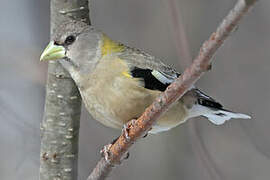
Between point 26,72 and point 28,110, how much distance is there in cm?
155

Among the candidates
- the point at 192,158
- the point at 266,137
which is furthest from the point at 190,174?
the point at 266,137

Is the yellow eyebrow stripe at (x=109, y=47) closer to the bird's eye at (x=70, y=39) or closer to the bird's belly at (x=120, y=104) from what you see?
the bird's eye at (x=70, y=39)

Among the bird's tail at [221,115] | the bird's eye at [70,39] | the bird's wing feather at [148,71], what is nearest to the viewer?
the bird's wing feather at [148,71]

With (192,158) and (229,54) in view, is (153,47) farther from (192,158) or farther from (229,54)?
(192,158)

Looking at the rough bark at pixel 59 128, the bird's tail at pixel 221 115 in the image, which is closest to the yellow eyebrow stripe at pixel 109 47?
the rough bark at pixel 59 128

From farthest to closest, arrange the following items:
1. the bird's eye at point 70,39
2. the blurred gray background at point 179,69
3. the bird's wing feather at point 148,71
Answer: the blurred gray background at point 179,69, the bird's eye at point 70,39, the bird's wing feather at point 148,71

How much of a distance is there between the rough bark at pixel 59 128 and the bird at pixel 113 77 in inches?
4.5

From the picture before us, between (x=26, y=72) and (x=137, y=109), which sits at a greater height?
(x=137, y=109)

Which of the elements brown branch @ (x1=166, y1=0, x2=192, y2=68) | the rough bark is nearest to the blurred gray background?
the rough bark

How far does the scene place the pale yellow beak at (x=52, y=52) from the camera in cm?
277

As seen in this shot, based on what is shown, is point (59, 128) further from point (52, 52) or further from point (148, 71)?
point (148, 71)

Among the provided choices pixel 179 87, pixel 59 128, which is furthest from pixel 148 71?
pixel 179 87

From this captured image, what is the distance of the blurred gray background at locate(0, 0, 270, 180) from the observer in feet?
14.8

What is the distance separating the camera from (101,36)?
3229 mm
